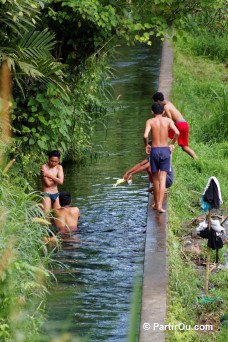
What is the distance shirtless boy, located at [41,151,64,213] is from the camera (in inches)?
460

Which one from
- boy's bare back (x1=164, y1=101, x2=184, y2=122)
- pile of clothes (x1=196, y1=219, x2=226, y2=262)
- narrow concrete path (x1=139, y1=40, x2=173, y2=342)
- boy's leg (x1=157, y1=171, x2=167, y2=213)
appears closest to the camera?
narrow concrete path (x1=139, y1=40, x2=173, y2=342)

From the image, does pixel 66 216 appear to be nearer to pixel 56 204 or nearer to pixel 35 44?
pixel 56 204

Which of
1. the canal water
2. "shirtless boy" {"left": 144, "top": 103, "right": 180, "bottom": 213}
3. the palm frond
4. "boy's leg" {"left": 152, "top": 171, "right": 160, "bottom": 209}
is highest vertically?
the palm frond

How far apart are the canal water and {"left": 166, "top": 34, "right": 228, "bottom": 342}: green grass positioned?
0.46 metres

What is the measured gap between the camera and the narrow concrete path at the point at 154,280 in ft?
25.3

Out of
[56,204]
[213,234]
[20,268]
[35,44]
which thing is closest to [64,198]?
[56,204]

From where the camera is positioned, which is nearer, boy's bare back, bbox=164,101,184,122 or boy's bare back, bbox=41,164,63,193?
boy's bare back, bbox=41,164,63,193

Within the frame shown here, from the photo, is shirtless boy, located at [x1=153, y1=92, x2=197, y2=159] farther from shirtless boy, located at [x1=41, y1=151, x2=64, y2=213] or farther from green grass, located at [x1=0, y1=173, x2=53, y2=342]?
green grass, located at [x1=0, y1=173, x2=53, y2=342]

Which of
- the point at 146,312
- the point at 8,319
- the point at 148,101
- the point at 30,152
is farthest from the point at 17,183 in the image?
the point at 148,101

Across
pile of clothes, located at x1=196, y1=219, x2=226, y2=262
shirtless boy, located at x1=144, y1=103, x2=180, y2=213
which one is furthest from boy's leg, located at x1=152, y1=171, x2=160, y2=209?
pile of clothes, located at x1=196, y1=219, x2=226, y2=262

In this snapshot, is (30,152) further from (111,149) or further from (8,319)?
(8,319)

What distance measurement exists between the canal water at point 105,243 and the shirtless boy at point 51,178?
454 mm

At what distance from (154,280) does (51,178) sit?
3.24 meters

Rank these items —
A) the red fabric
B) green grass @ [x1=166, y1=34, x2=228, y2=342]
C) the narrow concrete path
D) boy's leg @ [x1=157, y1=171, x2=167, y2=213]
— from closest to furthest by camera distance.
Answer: the narrow concrete path → green grass @ [x1=166, y1=34, x2=228, y2=342] → boy's leg @ [x1=157, y1=171, x2=167, y2=213] → the red fabric
